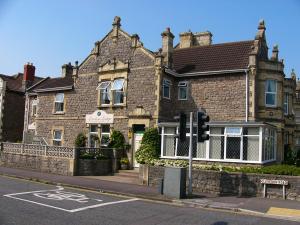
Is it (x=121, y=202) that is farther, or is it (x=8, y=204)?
(x=121, y=202)

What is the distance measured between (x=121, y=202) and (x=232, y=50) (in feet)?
53.9

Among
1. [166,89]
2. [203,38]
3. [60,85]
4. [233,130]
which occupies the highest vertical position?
[203,38]

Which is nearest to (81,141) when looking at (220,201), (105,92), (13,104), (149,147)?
(105,92)

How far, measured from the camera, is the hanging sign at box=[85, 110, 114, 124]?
86.1ft

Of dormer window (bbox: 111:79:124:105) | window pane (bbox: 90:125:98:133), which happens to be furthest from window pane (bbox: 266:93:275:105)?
window pane (bbox: 90:125:98:133)

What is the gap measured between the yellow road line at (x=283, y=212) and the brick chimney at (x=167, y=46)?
48.0 ft

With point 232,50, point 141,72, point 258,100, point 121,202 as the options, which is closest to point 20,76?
point 141,72

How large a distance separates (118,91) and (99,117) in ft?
7.97

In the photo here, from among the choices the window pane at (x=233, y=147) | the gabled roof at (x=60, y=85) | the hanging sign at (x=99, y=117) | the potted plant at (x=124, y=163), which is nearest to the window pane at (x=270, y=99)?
the window pane at (x=233, y=147)

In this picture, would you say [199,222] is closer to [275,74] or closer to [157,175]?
[157,175]

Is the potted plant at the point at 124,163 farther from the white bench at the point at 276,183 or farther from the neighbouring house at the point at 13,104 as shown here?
the neighbouring house at the point at 13,104

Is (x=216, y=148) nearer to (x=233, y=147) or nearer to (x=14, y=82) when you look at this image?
(x=233, y=147)

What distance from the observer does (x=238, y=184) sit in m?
16.0

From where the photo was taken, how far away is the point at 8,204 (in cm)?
1205
